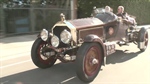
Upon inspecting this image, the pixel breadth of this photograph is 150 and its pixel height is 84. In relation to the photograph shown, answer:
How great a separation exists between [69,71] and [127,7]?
14.4 meters

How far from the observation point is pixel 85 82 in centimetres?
470

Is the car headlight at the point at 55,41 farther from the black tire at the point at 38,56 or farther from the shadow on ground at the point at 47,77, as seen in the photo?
the shadow on ground at the point at 47,77

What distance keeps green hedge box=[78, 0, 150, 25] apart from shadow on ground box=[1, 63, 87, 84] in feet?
41.0

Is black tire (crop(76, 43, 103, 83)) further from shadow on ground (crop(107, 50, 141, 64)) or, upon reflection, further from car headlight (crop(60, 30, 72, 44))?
shadow on ground (crop(107, 50, 141, 64))

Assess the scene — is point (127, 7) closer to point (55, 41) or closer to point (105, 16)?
point (105, 16)

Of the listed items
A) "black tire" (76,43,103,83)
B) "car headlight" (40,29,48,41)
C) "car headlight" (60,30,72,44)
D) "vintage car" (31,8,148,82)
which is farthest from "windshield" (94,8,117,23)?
"car headlight" (40,29,48,41)

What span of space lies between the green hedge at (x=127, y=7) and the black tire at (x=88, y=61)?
42.4 ft

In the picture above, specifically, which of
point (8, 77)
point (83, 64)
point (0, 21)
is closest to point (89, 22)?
point (83, 64)

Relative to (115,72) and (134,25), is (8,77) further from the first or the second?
(134,25)

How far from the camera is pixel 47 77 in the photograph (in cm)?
507

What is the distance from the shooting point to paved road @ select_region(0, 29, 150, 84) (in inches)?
191

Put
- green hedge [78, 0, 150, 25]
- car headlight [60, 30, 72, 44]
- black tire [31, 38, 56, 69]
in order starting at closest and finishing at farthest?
car headlight [60, 30, 72, 44], black tire [31, 38, 56, 69], green hedge [78, 0, 150, 25]

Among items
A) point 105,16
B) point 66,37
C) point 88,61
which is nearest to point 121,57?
point 105,16

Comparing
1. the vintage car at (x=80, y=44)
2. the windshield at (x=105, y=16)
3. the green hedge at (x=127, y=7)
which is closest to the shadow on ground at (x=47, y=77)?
the vintage car at (x=80, y=44)
